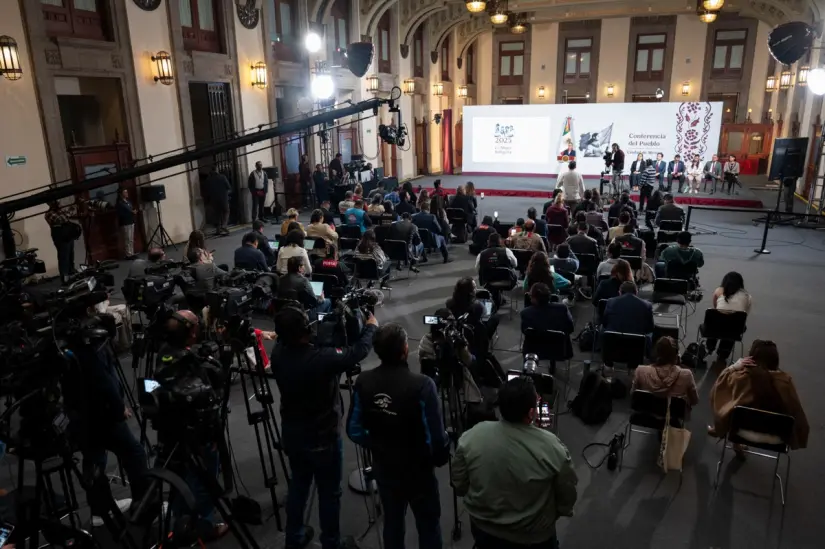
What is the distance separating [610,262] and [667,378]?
297 centimetres

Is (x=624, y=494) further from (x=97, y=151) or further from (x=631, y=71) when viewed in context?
(x=631, y=71)

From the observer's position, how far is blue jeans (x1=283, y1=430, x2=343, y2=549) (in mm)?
3043

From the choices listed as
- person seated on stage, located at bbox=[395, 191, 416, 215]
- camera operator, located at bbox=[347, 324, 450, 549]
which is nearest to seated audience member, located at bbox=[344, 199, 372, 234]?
person seated on stage, located at bbox=[395, 191, 416, 215]

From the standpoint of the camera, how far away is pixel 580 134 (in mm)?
19594

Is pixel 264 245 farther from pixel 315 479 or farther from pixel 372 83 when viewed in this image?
pixel 372 83

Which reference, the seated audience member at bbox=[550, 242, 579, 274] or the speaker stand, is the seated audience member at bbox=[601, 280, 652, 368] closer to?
the seated audience member at bbox=[550, 242, 579, 274]

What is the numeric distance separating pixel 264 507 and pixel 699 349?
4.47 metres

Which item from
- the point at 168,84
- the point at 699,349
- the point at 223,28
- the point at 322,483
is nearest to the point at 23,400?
the point at 322,483

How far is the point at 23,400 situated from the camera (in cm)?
265

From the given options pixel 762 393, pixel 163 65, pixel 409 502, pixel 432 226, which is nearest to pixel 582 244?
pixel 432 226

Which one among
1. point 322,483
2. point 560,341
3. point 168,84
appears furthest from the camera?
point 168,84

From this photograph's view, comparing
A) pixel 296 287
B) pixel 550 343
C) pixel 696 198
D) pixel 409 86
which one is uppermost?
pixel 409 86

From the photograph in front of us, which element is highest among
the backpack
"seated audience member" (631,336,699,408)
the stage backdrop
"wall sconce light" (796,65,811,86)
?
"wall sconce light" (796,65,811,86)

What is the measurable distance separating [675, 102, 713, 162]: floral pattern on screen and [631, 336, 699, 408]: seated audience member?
1613cm
